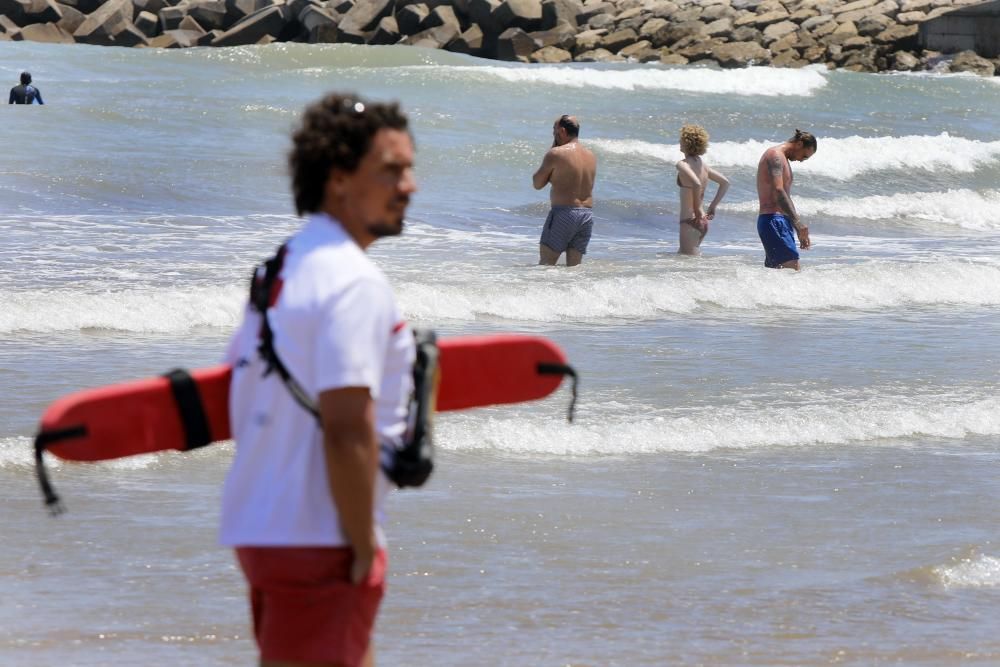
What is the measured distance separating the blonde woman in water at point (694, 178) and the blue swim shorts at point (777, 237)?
943mm

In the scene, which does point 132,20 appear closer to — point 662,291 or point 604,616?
point 662,291

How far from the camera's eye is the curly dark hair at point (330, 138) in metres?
2.83

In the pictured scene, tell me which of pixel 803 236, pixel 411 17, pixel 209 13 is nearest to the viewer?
pixel 803 236

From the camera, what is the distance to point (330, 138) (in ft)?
9.28

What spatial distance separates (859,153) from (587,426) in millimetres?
19210

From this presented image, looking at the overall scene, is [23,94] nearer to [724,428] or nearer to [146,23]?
[724,428]

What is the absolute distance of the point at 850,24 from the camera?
44.1m

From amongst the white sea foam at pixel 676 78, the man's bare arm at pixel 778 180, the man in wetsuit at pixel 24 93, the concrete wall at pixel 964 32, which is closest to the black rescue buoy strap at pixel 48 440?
the man's bare arm at pixel 778 180

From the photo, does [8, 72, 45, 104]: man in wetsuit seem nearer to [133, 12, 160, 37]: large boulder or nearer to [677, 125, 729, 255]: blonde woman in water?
[677, 125, 729, 255]: blonde woman in water

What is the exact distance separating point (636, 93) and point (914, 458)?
89.0ft

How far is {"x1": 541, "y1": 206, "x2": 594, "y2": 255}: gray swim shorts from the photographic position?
1328cm

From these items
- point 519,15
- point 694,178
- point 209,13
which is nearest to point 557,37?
point 519,15

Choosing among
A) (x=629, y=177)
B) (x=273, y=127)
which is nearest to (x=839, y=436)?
(x=629, y=177)

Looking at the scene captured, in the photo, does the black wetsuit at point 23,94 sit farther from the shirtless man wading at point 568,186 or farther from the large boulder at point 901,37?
the large boulder at point 901,37
